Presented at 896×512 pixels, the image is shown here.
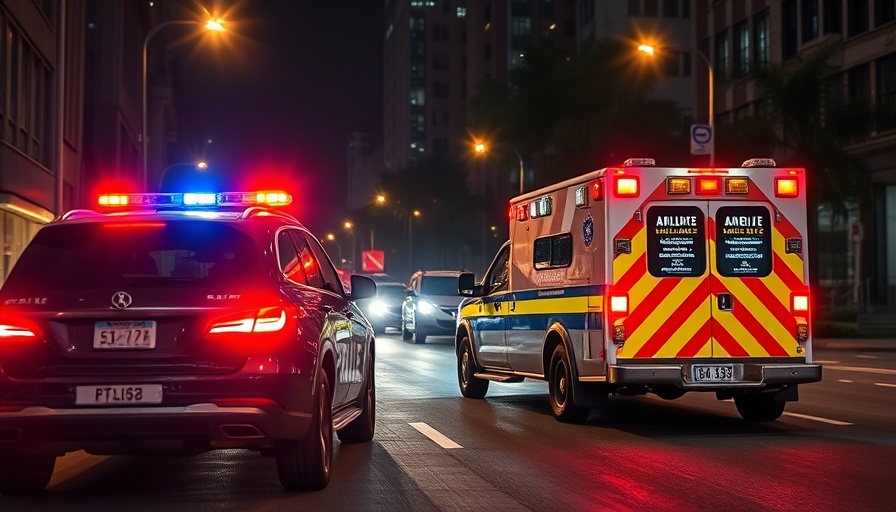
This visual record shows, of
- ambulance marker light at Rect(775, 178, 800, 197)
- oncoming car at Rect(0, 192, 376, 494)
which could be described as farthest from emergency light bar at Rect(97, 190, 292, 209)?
ambulance marker light at Rect(775, 178, 800, 197)

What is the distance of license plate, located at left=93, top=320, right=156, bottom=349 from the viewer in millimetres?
7609

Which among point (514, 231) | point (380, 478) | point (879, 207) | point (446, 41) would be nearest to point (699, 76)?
point (879, 207)

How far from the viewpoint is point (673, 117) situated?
203ft

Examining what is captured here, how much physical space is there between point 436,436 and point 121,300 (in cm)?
460

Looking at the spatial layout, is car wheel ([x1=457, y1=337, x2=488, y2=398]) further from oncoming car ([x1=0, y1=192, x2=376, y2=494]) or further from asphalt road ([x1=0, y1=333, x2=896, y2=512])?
oncoming car ([x1=0, y1=192, x2=376, y2=494])

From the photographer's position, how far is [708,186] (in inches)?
490

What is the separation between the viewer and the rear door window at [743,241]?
41.0ft

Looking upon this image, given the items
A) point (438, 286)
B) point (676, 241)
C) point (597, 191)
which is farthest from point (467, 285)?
point (438, 286)

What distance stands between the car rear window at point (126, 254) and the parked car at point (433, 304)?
24.0 m

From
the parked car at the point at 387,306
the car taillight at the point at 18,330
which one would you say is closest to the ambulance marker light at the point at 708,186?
the car taillight at the point at 18,330

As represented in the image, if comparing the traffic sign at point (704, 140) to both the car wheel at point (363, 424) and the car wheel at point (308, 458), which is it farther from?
the car wheel at point (308, 458)

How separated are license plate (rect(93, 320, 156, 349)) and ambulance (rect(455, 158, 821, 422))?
5443mm

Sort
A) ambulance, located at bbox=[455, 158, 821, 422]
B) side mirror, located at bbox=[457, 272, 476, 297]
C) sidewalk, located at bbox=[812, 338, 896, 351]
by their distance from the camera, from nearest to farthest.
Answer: ambulance, located at bbox=[455, 158, 821, 422]
side mirror, located at bbox=[457, 272, 476, 297]
sidewalk, located at bbox=[812, 338, 896, 351]

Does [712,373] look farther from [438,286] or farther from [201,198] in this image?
[438,286]
